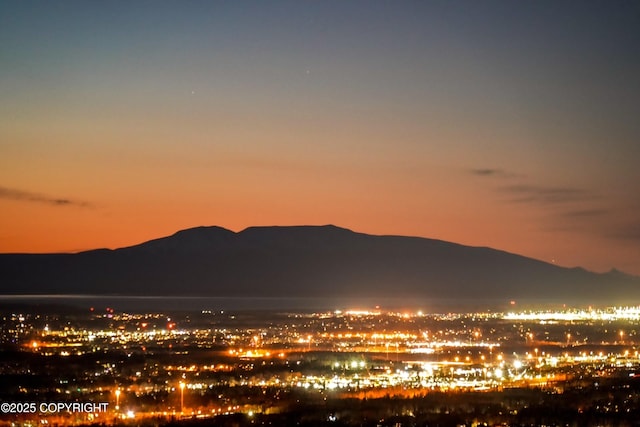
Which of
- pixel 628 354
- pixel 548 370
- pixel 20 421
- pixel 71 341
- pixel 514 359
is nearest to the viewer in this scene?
pixel 20 421

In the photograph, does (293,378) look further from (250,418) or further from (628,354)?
(628,354)

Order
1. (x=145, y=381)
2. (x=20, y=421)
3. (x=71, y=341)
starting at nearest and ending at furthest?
(x=20, y=421) < (x=145, y=381) < (x=71, y=341)

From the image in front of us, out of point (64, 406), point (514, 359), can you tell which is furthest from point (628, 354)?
point (64, 406)

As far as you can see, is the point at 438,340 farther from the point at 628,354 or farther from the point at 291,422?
the point at 291,422

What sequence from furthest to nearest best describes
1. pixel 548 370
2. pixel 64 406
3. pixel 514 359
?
pixel 514 359, pixel 548 370, pixel 64 406

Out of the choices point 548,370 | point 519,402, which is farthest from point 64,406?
point 548,370

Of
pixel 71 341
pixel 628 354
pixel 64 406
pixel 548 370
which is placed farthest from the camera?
pixel 71 341

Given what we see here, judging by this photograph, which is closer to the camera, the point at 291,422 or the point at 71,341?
the point at 291,422

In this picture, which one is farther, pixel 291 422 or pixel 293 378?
pixel 293 378
